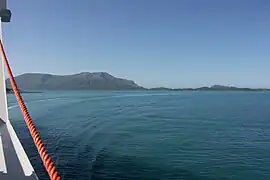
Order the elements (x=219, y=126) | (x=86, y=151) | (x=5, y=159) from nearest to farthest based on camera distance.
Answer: (x=5, y=159), (x=86, y=151), (x=219, y=126)

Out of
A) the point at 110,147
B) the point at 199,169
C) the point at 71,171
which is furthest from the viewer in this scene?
the point at 110,147

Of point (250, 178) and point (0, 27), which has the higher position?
point (0, 27)

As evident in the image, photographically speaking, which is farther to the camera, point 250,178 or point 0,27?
point 250,178

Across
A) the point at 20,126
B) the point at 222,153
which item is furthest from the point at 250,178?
the point at 20,126

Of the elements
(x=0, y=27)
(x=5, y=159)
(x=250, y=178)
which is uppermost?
(x=0, y=27)

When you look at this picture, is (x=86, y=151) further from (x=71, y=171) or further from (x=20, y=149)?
(x=20, y=149)

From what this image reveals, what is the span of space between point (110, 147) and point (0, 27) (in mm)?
7964

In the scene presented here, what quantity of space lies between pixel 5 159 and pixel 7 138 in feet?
2.43

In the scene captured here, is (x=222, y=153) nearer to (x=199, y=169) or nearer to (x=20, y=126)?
(x=199, y=169)

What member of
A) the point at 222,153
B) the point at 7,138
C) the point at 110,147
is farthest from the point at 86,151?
the point at 7,138

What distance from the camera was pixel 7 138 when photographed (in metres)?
3.43

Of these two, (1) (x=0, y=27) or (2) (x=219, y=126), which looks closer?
(1) (x=0, y=27)

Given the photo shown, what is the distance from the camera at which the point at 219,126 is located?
58.1 ft

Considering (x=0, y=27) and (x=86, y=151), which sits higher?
(x=0, y=27)
